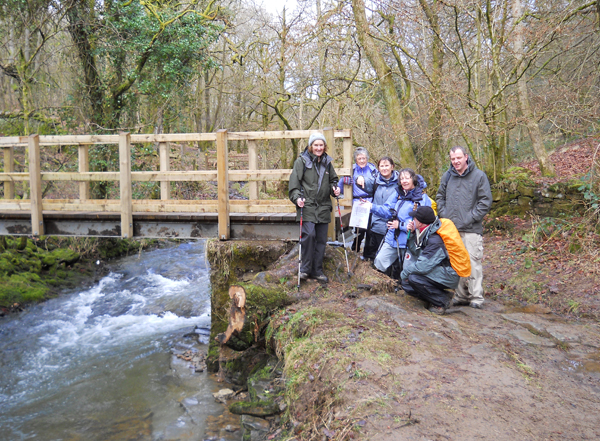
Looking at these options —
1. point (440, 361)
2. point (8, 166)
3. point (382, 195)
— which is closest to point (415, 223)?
point (382, 195)

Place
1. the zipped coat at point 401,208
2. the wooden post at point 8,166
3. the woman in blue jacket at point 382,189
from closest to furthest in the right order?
the zipped coat at point 401,208 < the woman in blue jacket at point 382,189 < the wooden post at point 8,166

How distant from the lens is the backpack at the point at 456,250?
17.2ft

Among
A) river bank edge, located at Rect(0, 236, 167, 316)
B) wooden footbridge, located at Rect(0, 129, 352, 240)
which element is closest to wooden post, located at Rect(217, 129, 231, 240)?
wooden footbridge, located at Rect(0, 129, 352, 240)

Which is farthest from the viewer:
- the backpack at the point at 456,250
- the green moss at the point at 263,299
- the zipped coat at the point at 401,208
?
the zipped coat at the point at 401,208

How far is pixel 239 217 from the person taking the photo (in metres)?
6.62

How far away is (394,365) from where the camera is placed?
3941 millimetres

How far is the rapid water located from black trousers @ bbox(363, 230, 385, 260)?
2.98 m

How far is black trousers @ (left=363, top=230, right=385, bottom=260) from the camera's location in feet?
21.7

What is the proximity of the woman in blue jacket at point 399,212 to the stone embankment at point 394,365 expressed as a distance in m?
0.29

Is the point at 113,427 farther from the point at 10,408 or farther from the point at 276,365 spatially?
the point at 276,365

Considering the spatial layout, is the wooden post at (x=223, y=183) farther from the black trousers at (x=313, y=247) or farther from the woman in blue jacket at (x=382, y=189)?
the woman in blue jacket at (x=382, y=189)

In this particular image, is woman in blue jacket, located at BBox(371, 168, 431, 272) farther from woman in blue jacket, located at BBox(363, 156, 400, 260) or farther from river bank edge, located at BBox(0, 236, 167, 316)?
river bank edge, located at BBox(0, 236, 167, 316)

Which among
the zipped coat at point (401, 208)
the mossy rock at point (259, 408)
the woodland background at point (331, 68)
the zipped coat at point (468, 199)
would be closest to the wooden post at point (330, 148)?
the zipped coat at point (401, 208)

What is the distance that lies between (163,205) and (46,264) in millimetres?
6429
